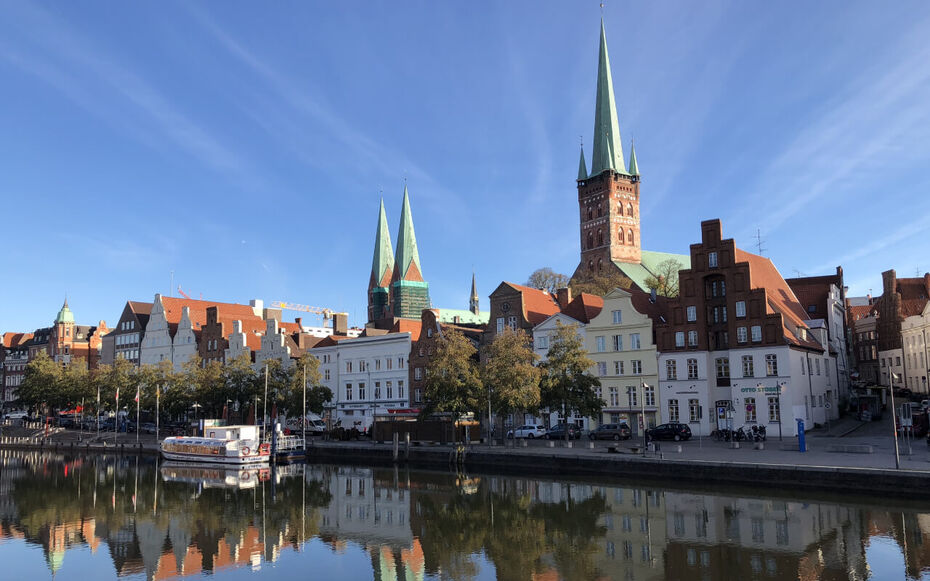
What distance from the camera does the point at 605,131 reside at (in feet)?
513

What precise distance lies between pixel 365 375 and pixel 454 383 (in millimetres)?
30211

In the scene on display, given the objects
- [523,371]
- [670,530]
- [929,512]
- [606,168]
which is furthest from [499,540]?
[606,168]

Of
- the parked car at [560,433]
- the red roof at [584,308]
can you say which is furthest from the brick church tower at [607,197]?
the parked car at [560,433]

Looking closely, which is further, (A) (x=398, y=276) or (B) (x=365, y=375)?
(A) (x=398, y=276)

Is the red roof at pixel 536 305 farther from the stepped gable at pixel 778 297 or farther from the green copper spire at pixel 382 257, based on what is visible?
the green copper spire at pixel 382 257

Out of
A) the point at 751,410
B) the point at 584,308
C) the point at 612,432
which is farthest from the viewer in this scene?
the point at 584,308

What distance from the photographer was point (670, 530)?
32844 millimetres

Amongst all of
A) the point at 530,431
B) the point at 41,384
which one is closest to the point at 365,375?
the point at 530,431

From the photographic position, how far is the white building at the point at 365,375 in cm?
8562

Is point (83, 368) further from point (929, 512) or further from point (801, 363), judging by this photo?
point (929, 512)

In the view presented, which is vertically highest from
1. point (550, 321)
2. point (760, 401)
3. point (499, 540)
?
point (550, 321)

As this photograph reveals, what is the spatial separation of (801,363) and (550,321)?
21.7 m

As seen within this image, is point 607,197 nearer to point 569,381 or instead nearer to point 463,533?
point 569,381

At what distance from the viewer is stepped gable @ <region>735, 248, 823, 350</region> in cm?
6481
